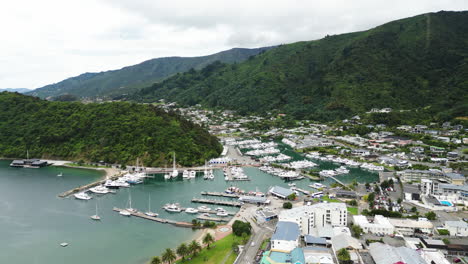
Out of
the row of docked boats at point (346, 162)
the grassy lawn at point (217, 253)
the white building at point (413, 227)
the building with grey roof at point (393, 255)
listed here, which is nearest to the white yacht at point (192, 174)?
the grassy lawn at point (217, 253)

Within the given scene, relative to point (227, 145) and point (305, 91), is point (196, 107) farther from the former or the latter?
point (227, 145)

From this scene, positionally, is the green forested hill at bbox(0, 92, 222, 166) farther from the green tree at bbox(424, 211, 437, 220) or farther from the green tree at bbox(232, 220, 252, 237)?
the green tree at bbox(424, 211, 437, 220)

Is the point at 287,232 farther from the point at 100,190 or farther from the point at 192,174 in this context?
the point at 100,190

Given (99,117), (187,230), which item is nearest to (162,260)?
(187,230)

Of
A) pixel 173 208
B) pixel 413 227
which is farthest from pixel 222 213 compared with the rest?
pixel 413 227

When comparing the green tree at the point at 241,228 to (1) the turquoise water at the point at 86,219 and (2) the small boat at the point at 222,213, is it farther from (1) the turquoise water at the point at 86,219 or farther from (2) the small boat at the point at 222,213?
(2) the small boat at the point at 222,213

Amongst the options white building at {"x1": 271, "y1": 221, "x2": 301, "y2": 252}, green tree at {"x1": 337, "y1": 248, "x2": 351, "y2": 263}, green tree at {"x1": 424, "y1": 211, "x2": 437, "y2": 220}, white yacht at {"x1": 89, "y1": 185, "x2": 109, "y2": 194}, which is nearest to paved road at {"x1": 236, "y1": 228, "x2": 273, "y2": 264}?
white building at {"x1": 271, "y1": 221, "x2": 301, "y2": 252}
